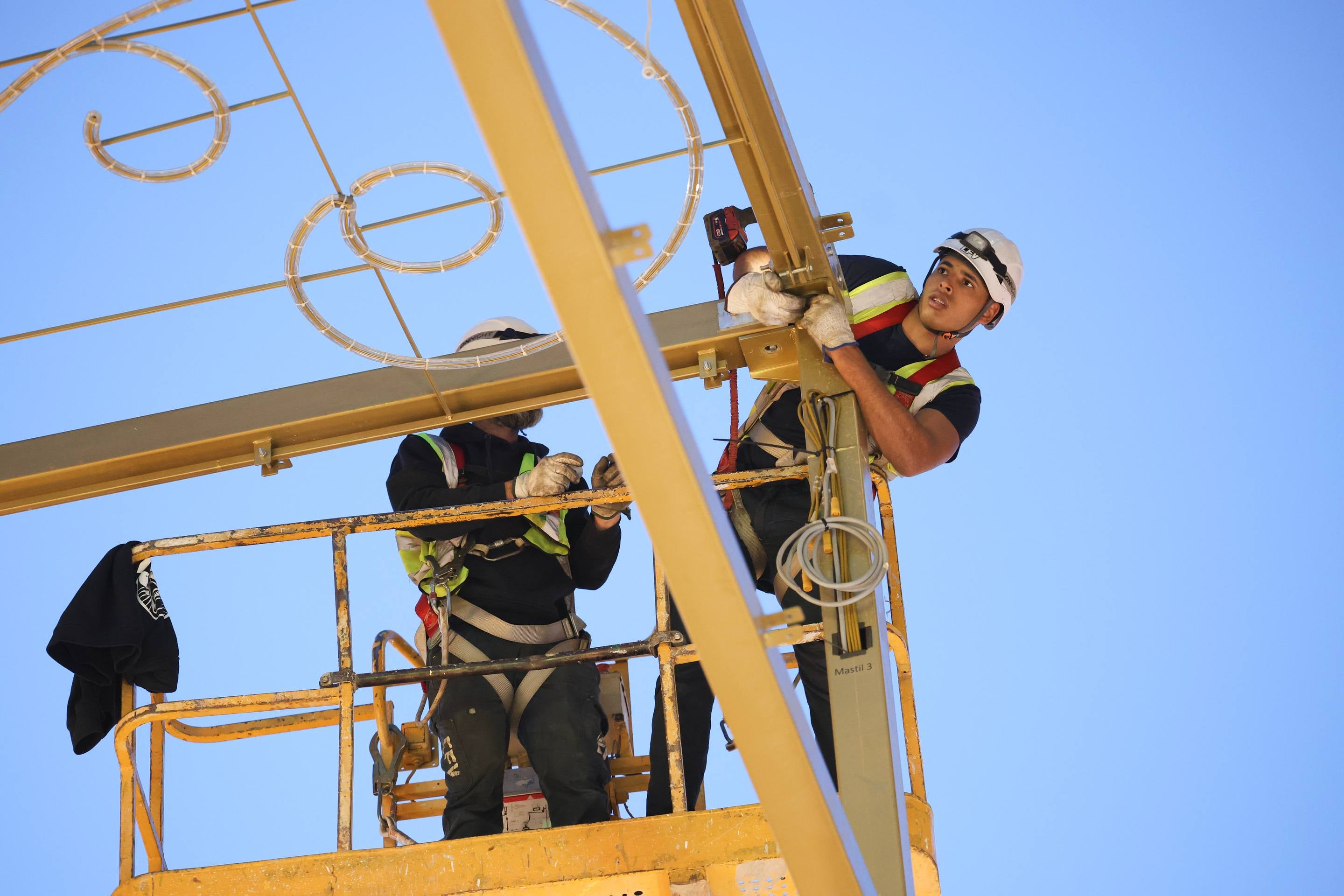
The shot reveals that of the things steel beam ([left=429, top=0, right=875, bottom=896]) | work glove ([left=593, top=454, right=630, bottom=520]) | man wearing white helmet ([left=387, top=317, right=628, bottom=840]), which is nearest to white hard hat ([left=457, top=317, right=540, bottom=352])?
man wearing white helmet ([left=387, top=317, right=628, bottom=840])

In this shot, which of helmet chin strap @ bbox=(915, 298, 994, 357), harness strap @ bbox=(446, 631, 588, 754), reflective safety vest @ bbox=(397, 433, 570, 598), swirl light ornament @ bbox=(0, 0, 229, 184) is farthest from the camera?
helmet chin strap @ bbox=(915, 298, 994, 357)

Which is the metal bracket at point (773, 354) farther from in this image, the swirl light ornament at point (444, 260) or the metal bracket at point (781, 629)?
the metal bracket at point (781, 629)

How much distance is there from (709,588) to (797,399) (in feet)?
9.82

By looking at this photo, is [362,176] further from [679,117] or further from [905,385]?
[905,385]

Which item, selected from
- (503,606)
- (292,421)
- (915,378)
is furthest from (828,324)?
(292,421)

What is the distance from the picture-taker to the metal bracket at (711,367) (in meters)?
5.54

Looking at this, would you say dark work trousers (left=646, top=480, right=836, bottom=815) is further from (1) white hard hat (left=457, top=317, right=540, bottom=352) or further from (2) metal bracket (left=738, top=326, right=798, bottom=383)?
(1) white hard hat (left=457, top=317, right=540, bottom=352)

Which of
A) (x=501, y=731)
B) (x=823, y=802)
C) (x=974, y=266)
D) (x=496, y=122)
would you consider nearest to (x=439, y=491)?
(x=501, y=731)

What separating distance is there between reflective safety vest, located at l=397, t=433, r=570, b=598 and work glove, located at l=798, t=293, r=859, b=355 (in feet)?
4.04

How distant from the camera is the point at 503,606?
5.46 meters

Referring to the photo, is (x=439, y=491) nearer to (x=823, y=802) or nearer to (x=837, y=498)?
(x=837, y=498)

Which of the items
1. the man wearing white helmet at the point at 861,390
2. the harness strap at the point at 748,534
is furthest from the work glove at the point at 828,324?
the harness strap at the point at 748,534

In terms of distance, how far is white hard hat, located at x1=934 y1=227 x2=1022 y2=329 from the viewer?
5.64 meters

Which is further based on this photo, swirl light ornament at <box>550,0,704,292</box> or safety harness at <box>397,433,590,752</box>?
safety harness at <box>397,433,590,752</box>
